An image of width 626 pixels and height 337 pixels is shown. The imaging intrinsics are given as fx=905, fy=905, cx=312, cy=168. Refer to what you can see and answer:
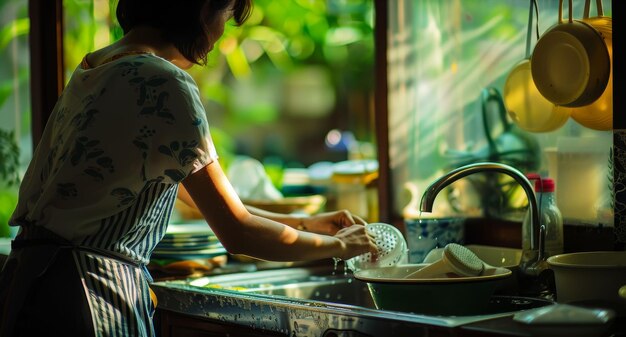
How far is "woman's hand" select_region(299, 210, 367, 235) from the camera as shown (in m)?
1.97

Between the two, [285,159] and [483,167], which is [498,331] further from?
[285,159]

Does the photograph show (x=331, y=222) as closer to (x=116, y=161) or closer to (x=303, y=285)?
(x=303, y=285)

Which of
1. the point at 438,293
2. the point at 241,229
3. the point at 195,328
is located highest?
the point at 241,229

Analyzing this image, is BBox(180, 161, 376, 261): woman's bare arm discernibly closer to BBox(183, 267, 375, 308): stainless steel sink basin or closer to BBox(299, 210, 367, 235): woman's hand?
BBox(299, 210, 367, 235): woman's hand

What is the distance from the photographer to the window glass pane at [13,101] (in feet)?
9.51

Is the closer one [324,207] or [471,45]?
[471,45]

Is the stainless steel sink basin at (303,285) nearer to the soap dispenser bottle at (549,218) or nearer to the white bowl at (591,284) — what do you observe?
the soap dispenser bottle at (549,218)

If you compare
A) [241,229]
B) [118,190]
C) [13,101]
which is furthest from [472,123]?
[13,101]

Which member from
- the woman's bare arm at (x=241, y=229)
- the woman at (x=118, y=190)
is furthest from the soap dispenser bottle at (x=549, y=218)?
the woman at (x=118, y=190)

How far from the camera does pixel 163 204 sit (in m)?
1.57

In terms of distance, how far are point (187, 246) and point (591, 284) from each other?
3.43 feet

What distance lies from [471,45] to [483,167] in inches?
23.1

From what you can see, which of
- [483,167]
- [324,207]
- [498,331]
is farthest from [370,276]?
[324,207]

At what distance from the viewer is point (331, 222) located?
199cm
